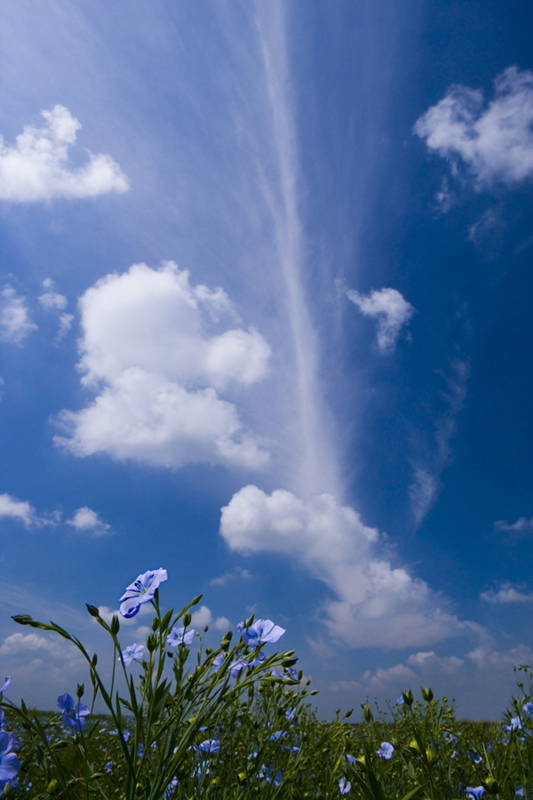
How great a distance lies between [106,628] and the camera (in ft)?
4.90

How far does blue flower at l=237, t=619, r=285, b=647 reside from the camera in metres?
1.88

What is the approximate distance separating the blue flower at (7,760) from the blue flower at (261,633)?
0.96 m

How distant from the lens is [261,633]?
201 centimetres

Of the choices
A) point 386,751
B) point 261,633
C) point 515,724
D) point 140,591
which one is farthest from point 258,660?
point 386,751

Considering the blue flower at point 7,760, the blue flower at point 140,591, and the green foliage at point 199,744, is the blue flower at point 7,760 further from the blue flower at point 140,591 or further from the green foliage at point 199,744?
the blue flower at point 140,591

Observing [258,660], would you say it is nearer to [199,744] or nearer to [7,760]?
[199,744]

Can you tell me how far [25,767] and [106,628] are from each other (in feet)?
2.89

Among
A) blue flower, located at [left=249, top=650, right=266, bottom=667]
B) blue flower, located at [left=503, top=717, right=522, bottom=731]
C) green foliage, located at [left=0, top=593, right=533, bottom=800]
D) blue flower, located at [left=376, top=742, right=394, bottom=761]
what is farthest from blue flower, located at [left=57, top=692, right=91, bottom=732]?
blue flower, located at [left=376, top=742, right=394, bottom=761]

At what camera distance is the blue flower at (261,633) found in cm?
188

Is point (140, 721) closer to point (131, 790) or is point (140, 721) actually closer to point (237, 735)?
point (131, 790)

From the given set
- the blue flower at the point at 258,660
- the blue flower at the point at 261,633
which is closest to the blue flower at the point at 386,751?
the blue flower at the point at 258,660

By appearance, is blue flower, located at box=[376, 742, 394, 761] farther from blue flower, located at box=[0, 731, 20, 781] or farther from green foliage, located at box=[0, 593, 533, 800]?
blue flower, located at box=[0, 731, 20, 781]

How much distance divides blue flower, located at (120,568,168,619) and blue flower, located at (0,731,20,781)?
32.4 inches

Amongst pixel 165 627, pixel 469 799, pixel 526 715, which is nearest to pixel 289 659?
pixel 165 627
